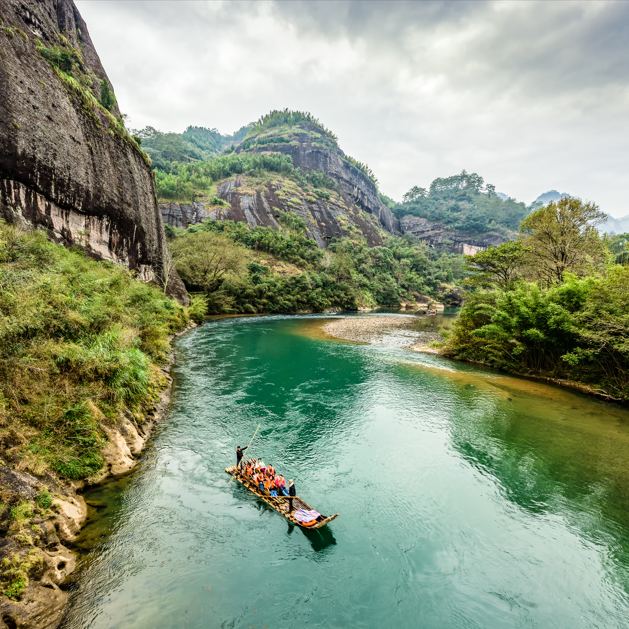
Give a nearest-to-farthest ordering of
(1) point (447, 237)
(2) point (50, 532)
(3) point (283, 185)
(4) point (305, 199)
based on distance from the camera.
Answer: (2) point (50, 532)
(4) point (305, 199)
(3) point (283, 185)
(1) point (447, 237)

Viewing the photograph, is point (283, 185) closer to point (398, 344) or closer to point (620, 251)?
point (398, 344)

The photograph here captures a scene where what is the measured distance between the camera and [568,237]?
21.3m

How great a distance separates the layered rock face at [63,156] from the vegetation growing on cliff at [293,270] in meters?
11.6

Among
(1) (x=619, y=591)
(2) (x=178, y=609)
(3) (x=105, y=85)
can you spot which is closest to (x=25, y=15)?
(3) (x=105, y=85)

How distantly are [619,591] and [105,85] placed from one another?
165 feet

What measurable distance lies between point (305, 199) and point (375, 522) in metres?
97.2

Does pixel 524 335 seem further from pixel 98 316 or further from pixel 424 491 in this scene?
pixel 98 316

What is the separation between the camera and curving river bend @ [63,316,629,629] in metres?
5.95

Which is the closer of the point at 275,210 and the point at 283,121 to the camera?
the point at 275,210

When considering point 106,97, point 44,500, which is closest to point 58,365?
point 44,500

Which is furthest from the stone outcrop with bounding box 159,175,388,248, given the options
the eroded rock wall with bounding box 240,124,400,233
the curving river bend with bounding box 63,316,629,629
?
the curving river bend with bounding box 63,316,629,629

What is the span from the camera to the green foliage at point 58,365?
24.3 feet

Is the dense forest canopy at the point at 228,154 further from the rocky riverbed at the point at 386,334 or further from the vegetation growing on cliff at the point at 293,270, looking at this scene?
the rocky riverbed at the point at 386,334

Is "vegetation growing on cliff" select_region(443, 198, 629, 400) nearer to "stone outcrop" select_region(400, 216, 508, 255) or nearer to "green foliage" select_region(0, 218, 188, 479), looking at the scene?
"green foliage" select_region(0, 218, 188, 479)
